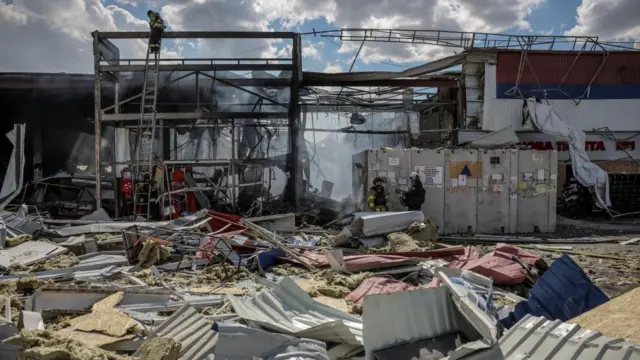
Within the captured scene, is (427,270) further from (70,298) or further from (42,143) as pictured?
(42,143)

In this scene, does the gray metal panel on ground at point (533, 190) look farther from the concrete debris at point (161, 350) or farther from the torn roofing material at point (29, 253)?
the concrete debris at point (161, 350)

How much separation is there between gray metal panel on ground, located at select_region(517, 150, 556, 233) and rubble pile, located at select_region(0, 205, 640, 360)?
6.59 feet

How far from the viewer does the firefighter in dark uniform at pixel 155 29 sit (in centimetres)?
1433

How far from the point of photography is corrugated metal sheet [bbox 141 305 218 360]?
13.8 feet

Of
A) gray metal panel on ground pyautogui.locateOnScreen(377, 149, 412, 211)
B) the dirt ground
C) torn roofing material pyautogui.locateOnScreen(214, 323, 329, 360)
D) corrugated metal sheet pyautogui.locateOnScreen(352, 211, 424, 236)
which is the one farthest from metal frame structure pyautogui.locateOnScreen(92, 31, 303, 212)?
torn roofing material pyautogui.locateOnScreen(214, 323, 329, 360)

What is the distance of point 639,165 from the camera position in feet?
66.6

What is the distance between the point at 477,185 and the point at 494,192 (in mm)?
549

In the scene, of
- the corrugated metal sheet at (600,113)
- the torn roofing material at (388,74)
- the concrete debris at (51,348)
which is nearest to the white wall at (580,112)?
Result: the corrugated metal sheet at (600,113)

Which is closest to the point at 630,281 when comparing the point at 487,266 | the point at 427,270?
the point at 487,266

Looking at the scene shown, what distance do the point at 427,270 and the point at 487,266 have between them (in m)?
0.92

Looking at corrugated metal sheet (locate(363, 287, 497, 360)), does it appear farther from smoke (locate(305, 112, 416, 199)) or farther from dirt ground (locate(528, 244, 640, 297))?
smoke (locate(305, 112, 416, 199))

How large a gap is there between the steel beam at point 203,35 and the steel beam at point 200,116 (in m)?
2.32

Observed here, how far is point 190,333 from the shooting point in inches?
178

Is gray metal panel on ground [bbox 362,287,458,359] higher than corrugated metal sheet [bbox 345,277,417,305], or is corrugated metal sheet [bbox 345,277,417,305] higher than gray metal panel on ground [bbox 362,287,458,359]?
gray metal panel on ground [bbox 362,287,458,359]
